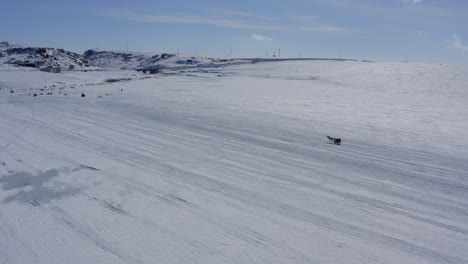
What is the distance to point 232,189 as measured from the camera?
5672 mm

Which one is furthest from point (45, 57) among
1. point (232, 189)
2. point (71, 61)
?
point (232, 189)

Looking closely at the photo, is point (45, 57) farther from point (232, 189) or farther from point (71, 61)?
point (232, 189)

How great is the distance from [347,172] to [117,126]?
6419 millimetres

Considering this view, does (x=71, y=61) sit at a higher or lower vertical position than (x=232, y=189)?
higher

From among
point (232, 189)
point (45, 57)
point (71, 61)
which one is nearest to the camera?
point (232, 189)

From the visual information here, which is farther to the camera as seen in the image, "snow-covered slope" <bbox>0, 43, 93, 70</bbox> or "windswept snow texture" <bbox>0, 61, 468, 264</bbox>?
"snow-covered slope" <bbox>0, 43, 93, 70</bbox>

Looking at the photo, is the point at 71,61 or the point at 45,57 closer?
the point at 45,57

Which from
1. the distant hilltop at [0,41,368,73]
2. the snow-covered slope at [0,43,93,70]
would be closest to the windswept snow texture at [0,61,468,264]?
the distant hilltop at [0,41,368,73]

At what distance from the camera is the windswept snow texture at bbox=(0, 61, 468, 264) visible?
402 centimetres

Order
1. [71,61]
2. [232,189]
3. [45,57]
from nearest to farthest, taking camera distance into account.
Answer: [232,189], [45,57], [71,61]

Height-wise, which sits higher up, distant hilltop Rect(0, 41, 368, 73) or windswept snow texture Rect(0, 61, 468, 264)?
distant hilltop Rect(0, 41, 368, 73)

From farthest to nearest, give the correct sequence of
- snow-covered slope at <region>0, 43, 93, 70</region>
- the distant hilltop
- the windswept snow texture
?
snow-covered slope at <region>0, 43, 93, 70</region> → the distant hilltop → the windswept snow texture

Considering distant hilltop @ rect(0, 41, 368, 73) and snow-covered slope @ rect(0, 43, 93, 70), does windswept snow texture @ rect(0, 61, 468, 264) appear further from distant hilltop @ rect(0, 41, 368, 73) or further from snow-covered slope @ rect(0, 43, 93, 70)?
snow-covered slope @ rect(0, 43, 93, 70)

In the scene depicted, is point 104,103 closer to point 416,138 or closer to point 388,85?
point 416,138
